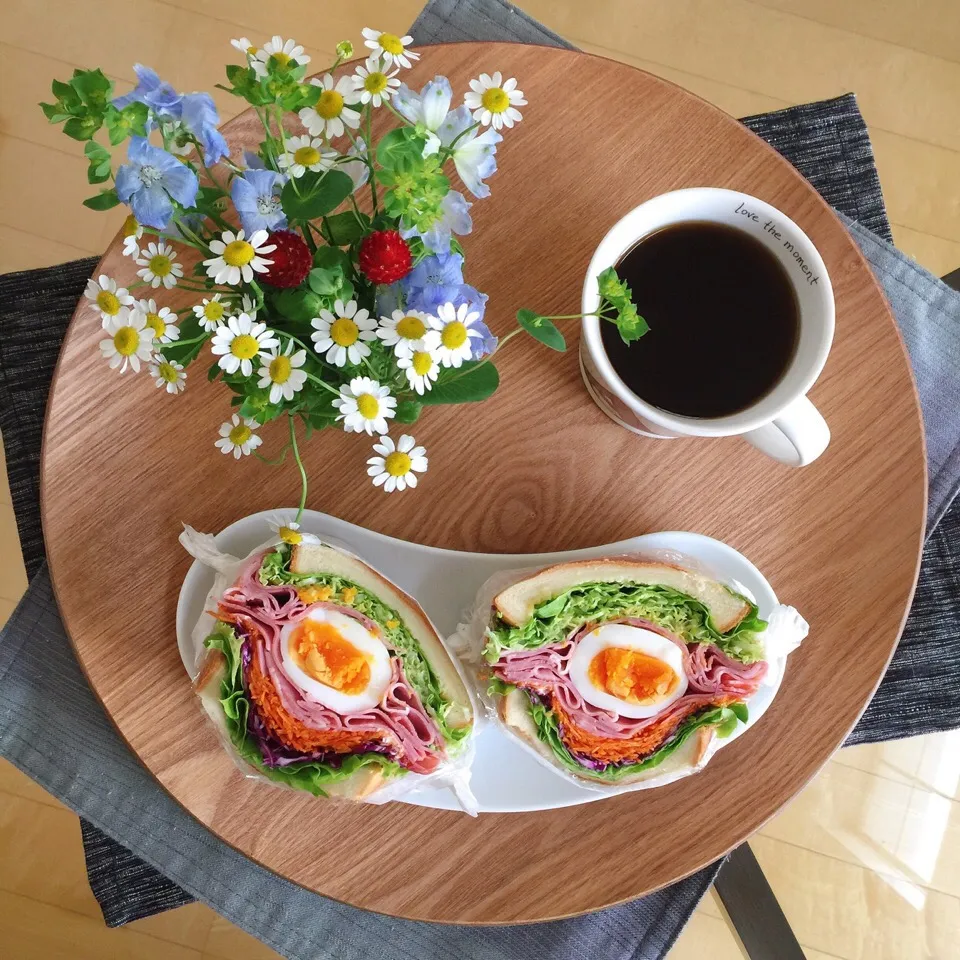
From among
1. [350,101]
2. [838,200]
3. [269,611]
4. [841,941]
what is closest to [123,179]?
[350,101]

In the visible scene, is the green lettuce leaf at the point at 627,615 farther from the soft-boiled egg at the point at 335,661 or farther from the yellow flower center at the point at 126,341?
the yellow flower center at the point at 126,341

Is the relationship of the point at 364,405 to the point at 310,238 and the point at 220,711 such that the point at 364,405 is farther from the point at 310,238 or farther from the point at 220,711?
the point at 220,711

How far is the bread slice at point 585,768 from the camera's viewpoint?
0.75 meters

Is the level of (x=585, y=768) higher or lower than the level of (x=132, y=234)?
lower

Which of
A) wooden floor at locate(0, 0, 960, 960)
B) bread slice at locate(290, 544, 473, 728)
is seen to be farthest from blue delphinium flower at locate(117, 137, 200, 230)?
wooden floor at locate(0, 0, 960, 960)

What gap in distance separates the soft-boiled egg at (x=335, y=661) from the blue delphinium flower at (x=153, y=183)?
37 centimetres

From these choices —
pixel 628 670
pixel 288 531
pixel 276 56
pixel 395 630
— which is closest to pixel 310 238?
pixel 276 56

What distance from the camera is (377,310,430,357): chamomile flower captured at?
1.86 feet

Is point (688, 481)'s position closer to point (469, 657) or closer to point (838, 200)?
point (469, 657)

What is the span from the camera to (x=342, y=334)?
0.57 metres

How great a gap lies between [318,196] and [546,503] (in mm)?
366

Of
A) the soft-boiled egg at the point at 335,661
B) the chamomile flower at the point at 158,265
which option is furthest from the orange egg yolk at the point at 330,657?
the chamomile flower at the point at 158,265

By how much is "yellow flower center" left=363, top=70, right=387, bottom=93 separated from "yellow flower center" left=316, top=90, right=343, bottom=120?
0.08ft

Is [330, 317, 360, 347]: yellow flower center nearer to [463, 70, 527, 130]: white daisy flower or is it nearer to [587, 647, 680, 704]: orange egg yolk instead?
[463, 70, 527, 130]: white daisy flower
